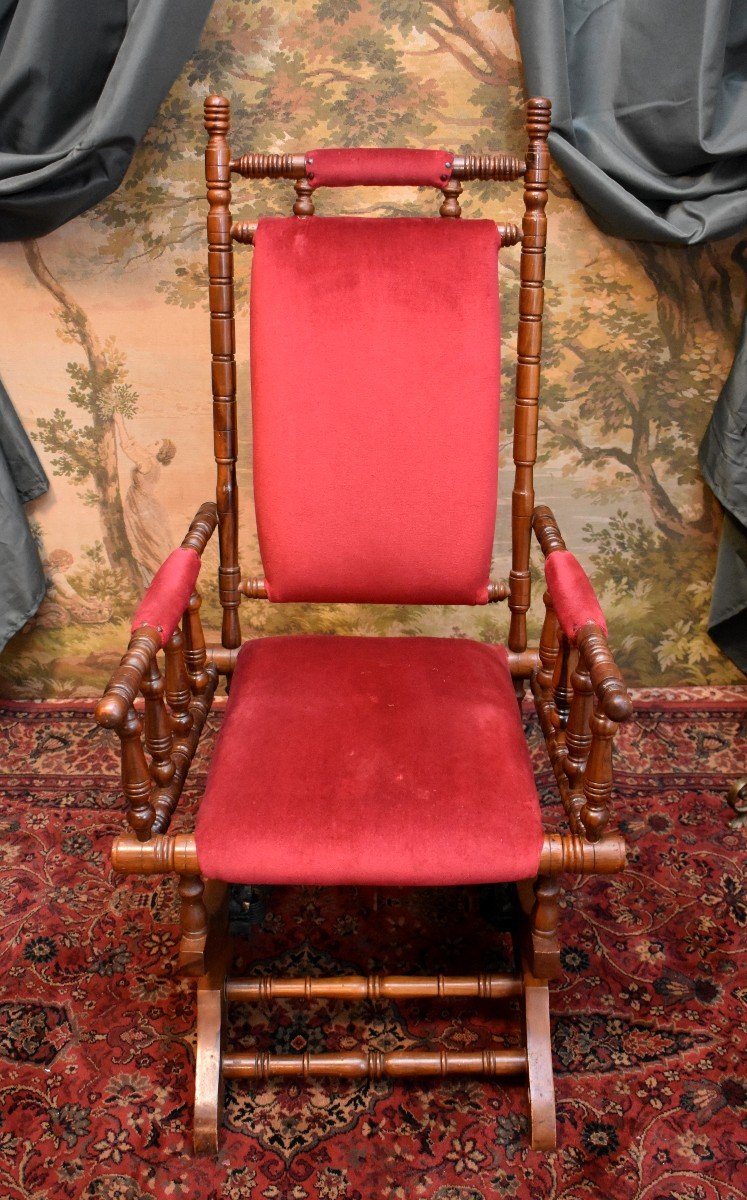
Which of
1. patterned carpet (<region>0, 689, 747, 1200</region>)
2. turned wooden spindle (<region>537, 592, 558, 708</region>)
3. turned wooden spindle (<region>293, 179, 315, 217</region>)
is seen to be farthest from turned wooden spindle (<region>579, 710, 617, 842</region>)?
turned wooden spindle (<region>293, 179, 315, 217</region>)

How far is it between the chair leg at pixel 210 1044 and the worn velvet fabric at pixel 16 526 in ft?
3.62

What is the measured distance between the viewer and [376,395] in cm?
165

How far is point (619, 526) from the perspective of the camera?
244 centimetres

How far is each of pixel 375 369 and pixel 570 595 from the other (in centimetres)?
51

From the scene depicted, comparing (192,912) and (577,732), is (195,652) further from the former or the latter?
(577,732)

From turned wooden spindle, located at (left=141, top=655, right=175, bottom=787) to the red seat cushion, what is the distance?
0.07 metres

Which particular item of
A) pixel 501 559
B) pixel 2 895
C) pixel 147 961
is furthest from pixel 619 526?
pixel 2 895

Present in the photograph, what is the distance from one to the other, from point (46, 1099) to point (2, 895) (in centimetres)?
50

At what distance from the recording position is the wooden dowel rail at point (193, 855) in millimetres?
1338

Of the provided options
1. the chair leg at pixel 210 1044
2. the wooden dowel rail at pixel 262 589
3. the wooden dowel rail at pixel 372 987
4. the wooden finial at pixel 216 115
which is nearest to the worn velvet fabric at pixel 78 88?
the wooden finial at pixel 216 115

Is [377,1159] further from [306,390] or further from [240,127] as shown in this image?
[240,127]

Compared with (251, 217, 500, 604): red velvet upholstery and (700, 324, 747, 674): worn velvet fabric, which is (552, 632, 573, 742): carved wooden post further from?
(700, 324, 747, 674): worn velvet fabric

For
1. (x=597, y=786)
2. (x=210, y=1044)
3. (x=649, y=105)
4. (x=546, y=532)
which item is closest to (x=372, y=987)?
(x=210, y=1044)

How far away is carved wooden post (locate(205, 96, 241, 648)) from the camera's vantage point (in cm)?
162
